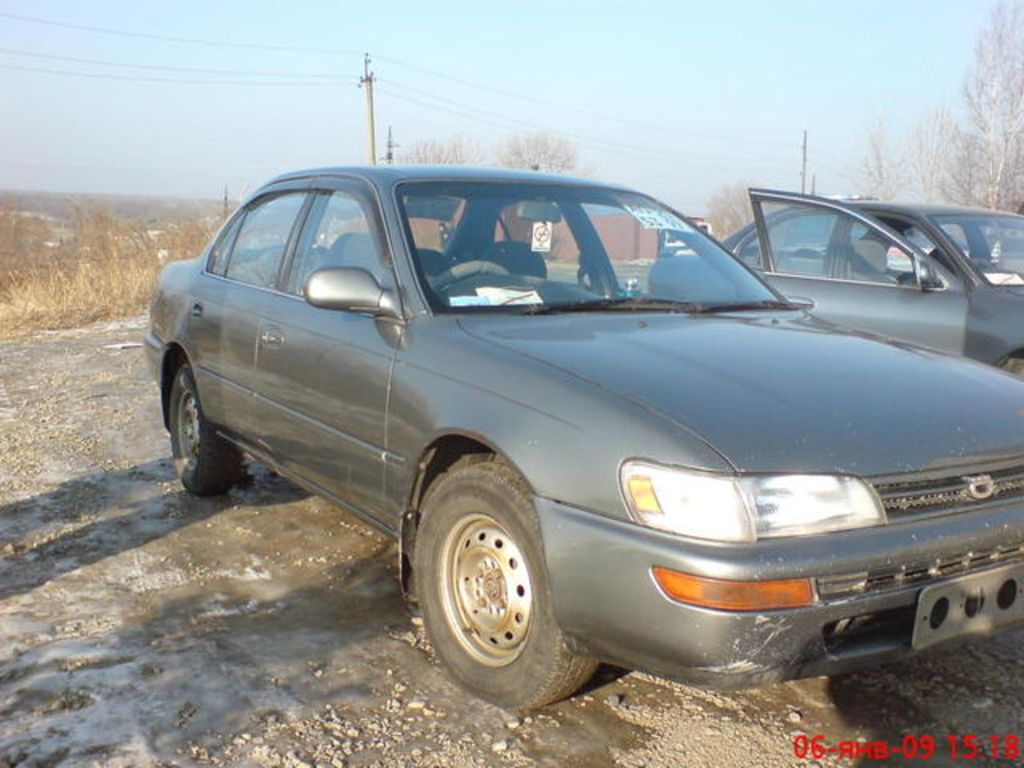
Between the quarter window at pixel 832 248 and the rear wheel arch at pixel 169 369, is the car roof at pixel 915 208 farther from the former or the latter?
the rear wheel arch at pixel 169 369

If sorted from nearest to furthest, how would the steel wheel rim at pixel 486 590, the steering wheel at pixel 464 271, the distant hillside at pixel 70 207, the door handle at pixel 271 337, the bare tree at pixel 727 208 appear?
the steel wheel rim at pixel 486 590 < the steering wheel at pixel 464 271 < the door handle at pixel 271 337 < the distant hillside at pixel 70 207 < the bare tree at pixel 727 208

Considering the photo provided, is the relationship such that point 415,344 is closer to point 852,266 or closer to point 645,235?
point 645,235

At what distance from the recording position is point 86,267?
15164 mm

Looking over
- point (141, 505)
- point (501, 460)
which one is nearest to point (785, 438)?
point (501, 460)

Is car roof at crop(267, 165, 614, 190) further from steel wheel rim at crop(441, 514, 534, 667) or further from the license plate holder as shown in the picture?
the license plate holder

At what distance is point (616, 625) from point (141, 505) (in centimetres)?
343

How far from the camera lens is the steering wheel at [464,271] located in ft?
11.8

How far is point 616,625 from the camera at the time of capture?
2.55 metres

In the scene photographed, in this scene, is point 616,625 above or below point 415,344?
below

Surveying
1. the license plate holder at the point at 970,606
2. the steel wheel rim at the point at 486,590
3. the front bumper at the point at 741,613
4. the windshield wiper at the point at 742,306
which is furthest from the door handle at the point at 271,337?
the license plate holder at the point at 970,606

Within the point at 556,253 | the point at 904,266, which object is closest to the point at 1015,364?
the point at 904,266

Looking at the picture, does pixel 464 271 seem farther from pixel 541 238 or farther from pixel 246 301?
pixel 246 301

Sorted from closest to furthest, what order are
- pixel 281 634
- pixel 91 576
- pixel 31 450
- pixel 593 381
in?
pixel 593 381
pixel 281 634
pixel 91 576
pixel 31 450

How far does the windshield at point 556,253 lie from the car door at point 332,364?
0.73 feet
